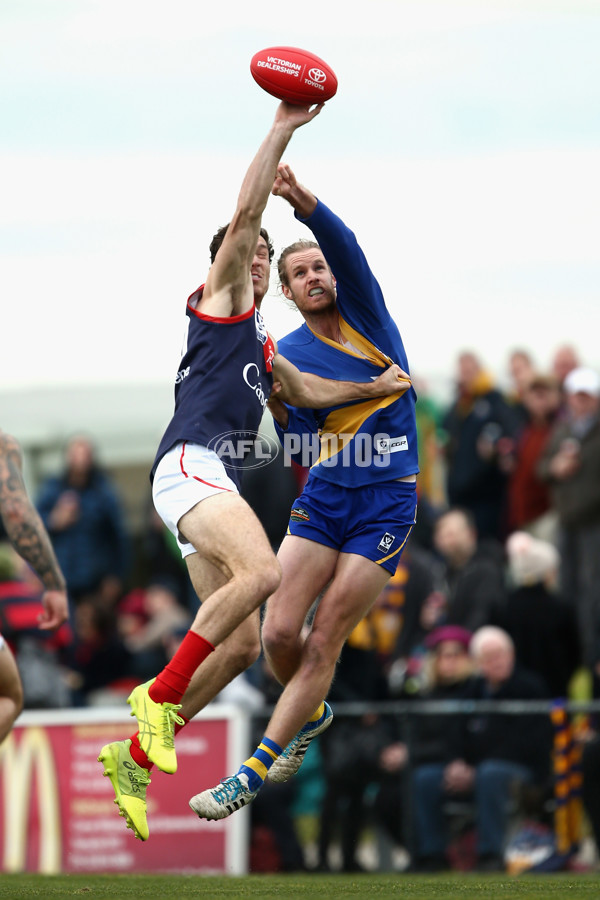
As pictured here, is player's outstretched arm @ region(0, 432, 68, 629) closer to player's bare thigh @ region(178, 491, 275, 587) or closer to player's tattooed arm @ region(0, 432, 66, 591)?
player's tattooed arm @ region(0, 432, 66, 591)

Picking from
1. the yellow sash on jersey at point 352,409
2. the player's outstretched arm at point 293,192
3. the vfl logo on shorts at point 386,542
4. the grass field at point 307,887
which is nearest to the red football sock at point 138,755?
the grass field at point 307,887

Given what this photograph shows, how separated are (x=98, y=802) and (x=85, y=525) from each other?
10.8 feet

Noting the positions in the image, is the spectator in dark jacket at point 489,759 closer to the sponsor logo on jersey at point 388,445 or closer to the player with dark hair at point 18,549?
the sponsor logo on jersey at point 388,445

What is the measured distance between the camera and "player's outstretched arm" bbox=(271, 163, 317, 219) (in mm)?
8109

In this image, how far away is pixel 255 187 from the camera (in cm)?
758

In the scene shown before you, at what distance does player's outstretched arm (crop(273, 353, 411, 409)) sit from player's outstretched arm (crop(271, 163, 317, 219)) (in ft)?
2.68

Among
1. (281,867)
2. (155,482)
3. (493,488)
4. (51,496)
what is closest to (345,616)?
(155,482)

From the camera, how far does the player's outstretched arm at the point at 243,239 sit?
7539 mm

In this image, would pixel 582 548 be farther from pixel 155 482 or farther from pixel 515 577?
pixel 155 482

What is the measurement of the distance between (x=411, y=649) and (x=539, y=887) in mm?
4719

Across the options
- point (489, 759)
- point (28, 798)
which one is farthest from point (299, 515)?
point (28, 798)

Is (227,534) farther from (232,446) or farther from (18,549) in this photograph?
(18,549)

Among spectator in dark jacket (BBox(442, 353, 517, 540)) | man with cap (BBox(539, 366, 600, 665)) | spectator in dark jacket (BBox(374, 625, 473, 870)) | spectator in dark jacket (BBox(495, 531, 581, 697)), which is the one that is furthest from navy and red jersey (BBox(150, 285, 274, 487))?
spectator in dark jacket (BBox(442, 353, 517, 540))

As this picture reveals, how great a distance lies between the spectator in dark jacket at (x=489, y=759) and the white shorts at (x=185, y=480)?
4.38 meters
